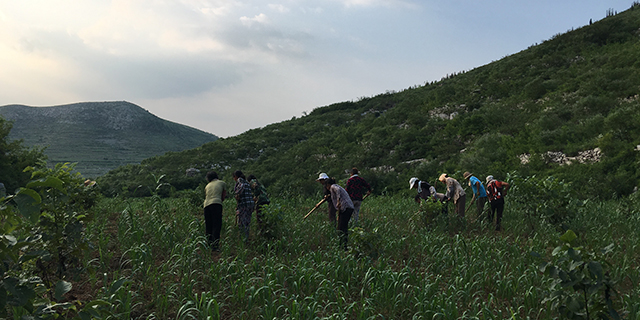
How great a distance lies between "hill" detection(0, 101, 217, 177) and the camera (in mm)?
110438

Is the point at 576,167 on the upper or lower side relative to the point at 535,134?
lower

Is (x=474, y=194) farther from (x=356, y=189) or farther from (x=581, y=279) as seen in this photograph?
(x=581, y=279)

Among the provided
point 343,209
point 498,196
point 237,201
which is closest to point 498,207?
point 498,196

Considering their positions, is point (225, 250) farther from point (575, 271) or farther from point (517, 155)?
point (517, 155)

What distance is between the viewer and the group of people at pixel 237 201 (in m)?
6.36

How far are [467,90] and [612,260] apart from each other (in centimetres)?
2248

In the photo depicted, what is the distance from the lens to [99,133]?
143m

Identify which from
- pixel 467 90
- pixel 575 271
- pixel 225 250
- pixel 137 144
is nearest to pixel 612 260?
pixel 575 271

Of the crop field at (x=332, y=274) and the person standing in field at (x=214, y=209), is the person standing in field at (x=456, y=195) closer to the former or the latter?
the crop field at (x=332, y=274)

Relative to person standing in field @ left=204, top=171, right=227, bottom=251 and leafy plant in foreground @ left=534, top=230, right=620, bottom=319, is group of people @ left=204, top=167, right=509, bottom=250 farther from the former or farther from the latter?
leafy plant in foreground @ left=534, top=230, right=620, bottom=319

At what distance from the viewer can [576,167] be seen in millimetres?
12789

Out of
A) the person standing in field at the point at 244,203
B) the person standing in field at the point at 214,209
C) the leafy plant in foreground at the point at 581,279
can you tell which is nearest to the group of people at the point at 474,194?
the person standing in field at the point at 244,203

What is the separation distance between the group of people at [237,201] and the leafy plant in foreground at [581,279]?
4.75m

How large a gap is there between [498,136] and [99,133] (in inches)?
6317
